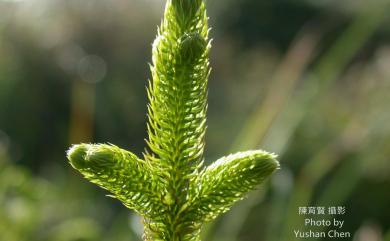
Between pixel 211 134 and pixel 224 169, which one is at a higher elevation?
pixel 211 134

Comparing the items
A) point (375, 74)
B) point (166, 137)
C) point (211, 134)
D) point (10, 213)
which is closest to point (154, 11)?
point (211, 134)

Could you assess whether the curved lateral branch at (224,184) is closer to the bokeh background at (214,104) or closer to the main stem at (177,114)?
the main stem at (177,114)

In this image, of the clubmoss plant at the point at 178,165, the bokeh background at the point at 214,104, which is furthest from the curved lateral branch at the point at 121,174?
the bokeh background at the point at 214,104

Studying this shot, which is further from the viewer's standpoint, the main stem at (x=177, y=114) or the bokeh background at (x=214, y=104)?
the bokeh background at (x=214, y=104)

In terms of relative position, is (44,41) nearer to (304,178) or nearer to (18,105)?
(18,105)

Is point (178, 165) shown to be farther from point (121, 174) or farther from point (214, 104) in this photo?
point (214, 104)

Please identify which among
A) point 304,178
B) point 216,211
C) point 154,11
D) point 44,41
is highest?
point 154,11

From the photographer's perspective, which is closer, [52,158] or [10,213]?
[10,213]
